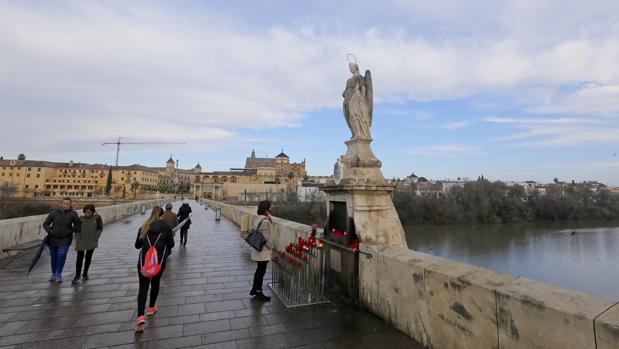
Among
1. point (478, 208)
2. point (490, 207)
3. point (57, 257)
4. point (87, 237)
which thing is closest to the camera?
point (57, 257)

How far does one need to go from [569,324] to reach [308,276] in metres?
2.67

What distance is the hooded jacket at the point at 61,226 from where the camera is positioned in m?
4.65

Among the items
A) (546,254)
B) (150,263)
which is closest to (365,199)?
(150,263)

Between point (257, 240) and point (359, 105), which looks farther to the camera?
point (359, 105)

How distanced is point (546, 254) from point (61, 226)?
3743cm

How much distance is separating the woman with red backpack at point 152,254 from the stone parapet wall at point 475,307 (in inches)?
91.8

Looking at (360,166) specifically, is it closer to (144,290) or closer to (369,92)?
(369,92)

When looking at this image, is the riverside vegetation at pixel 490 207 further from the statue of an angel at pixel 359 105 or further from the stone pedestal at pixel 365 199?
the stone pedestal at pixel 365 199

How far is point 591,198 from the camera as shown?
72250 mm

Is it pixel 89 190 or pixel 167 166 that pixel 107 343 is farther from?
pixel 167 166

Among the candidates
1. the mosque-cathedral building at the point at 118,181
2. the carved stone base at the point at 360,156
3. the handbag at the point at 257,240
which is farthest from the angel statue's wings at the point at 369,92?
the mosque-cathedral building at the point at 118,181

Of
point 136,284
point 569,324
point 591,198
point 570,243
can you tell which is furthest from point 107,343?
point 591,198

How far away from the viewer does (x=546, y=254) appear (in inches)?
1159

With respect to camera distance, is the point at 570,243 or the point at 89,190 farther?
the point at 89,190
